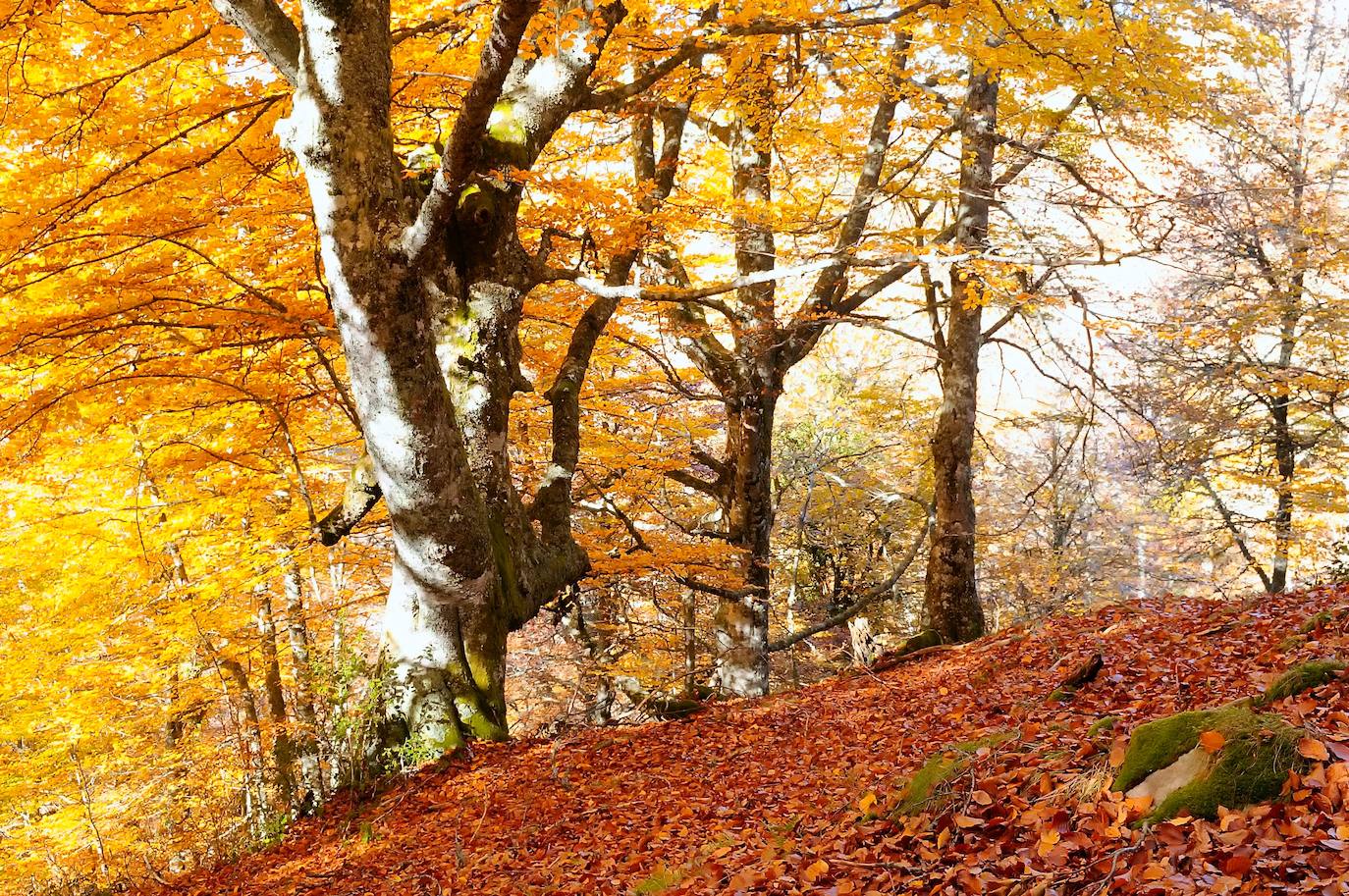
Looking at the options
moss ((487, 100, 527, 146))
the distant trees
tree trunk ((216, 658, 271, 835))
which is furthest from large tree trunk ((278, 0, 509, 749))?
the distant trees

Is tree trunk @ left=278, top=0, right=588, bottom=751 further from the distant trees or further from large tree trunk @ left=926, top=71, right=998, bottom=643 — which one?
the distant trees

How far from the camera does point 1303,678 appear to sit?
296cm

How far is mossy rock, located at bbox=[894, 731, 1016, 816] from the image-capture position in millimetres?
3137

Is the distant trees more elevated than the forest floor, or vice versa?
the distant trees

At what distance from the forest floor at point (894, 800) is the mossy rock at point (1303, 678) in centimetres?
6

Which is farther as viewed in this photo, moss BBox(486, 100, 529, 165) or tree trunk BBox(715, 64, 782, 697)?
tree trunk BBox(715, 64, 782, 697)

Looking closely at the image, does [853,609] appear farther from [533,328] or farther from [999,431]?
[999,431]

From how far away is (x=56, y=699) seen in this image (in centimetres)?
952

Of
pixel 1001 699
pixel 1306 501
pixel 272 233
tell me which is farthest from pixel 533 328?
pixel 1306 501

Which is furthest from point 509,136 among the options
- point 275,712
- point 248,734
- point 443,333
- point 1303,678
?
point 275,712

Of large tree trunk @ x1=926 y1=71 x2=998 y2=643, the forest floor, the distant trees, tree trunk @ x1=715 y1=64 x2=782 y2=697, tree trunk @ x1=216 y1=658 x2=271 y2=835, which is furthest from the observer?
the distant trees

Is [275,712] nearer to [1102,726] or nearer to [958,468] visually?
[958,468]

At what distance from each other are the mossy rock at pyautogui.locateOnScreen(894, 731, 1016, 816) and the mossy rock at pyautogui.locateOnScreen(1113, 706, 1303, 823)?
2.11 feet

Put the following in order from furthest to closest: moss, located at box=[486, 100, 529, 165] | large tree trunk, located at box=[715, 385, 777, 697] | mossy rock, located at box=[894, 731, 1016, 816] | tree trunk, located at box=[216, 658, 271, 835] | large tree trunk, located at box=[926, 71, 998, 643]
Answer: large tree trunk, located at box=[715, 385, 777, 697], large tree trunk, located at box=[926, 71, 998, 643], tree trunk, located at box=[216, 658, 271, 835], moss, located at box=[486, 100, 529, 165], mossy rock, located at box=[894, 731, 1016, 816]
